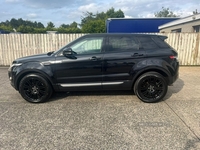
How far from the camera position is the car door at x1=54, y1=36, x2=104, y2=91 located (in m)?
4.17

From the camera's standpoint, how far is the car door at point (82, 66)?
417 centimetres

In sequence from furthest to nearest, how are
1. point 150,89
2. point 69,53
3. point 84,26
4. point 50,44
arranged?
point 84,26
point 50,44
point 150,89
point 69,53

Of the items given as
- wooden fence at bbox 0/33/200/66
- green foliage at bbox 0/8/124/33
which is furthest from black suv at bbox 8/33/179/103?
green foliage at bbox 0/8/124/33

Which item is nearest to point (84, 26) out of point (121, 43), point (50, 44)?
point (50, 44)

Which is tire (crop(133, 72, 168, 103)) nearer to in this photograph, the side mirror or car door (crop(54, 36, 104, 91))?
car door (crop(54, 36, 104, 91))

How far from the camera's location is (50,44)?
9.26 meters

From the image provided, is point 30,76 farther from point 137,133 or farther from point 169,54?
point 169,54

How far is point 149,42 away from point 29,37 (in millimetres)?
7304

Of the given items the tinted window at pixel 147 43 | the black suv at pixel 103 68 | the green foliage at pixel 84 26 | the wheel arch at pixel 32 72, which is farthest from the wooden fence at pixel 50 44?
the green foliage at pixel 84 26

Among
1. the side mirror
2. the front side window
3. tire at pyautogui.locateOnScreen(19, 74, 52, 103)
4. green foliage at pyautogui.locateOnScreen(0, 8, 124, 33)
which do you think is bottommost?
tire at pyautogui.locateOnScreen(19, 74, 52, 103)

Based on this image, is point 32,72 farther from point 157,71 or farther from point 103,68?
point 157,71

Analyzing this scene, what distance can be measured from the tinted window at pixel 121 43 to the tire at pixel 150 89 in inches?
32.5

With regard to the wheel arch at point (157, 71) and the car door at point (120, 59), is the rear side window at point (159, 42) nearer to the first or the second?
the car door at point (120, 59)

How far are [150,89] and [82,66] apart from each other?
188 centimetres
